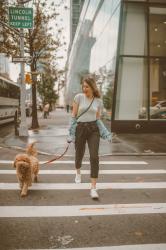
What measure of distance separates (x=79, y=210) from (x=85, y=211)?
0.10 m

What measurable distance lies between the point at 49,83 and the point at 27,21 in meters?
36.4

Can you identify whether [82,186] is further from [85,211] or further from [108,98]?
[108,98]

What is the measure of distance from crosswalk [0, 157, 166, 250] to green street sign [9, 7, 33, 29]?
29.5 ft

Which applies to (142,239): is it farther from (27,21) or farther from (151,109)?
(151,109)

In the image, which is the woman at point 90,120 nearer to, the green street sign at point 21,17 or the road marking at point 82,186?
the road marking at point 82,186

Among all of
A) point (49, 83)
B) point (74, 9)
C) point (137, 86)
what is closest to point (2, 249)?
point (137, 86)

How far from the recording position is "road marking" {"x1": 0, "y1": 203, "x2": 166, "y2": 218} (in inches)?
208

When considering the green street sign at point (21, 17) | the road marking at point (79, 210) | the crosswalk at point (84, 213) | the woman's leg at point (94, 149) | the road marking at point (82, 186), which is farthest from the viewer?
the green street sign at point (21, 17)

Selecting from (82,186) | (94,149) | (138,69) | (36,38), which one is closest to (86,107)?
(94,149)

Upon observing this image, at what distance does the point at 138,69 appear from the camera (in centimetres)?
1858

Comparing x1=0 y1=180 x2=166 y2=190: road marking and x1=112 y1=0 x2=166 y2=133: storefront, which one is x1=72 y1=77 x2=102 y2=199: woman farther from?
x1=112 y1=0 x2=166 y2=133: storefront

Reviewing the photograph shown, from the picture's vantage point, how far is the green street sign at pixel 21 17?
15523 millimetres

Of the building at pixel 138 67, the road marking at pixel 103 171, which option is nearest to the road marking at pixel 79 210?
the road marking at pixel 103 171

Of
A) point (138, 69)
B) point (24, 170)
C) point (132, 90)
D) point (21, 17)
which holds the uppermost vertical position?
point (21, 17)
